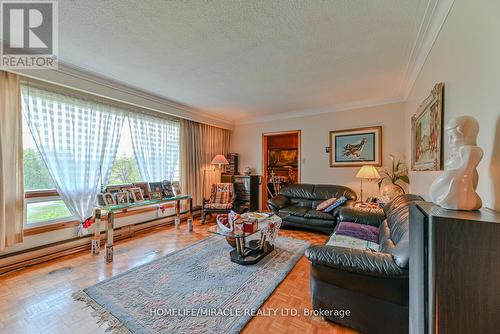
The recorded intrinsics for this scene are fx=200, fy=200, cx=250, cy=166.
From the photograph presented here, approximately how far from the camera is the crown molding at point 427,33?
1.60 m

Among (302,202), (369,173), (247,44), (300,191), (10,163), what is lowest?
(302,202)

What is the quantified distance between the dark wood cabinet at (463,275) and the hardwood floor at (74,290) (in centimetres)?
106

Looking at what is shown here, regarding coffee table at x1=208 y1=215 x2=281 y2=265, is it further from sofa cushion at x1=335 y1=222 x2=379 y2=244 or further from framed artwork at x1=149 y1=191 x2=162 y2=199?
framed artwork at x1=149 y1=191 x2=162 y2=199

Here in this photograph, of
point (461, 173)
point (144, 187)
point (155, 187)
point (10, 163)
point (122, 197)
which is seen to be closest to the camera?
point (461, 173)

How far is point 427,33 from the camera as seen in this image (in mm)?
1932

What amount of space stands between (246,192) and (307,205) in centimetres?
157

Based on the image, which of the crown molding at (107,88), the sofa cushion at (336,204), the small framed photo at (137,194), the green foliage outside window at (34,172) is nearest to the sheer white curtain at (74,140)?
the green foliage outside window at (34,172)

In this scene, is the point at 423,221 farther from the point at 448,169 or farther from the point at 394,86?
the point at 394,86

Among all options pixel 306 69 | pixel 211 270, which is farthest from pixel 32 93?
pixel 306 69

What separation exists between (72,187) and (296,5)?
3.56m

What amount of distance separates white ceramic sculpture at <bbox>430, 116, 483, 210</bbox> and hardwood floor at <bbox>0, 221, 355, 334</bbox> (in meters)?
1.25

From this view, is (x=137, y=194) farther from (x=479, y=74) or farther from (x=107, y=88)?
(x=479, y=74)

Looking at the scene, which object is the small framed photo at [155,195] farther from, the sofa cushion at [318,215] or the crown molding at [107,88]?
the sofa cushion at [318,215]

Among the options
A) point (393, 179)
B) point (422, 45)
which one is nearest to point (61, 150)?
point (422, 45)
